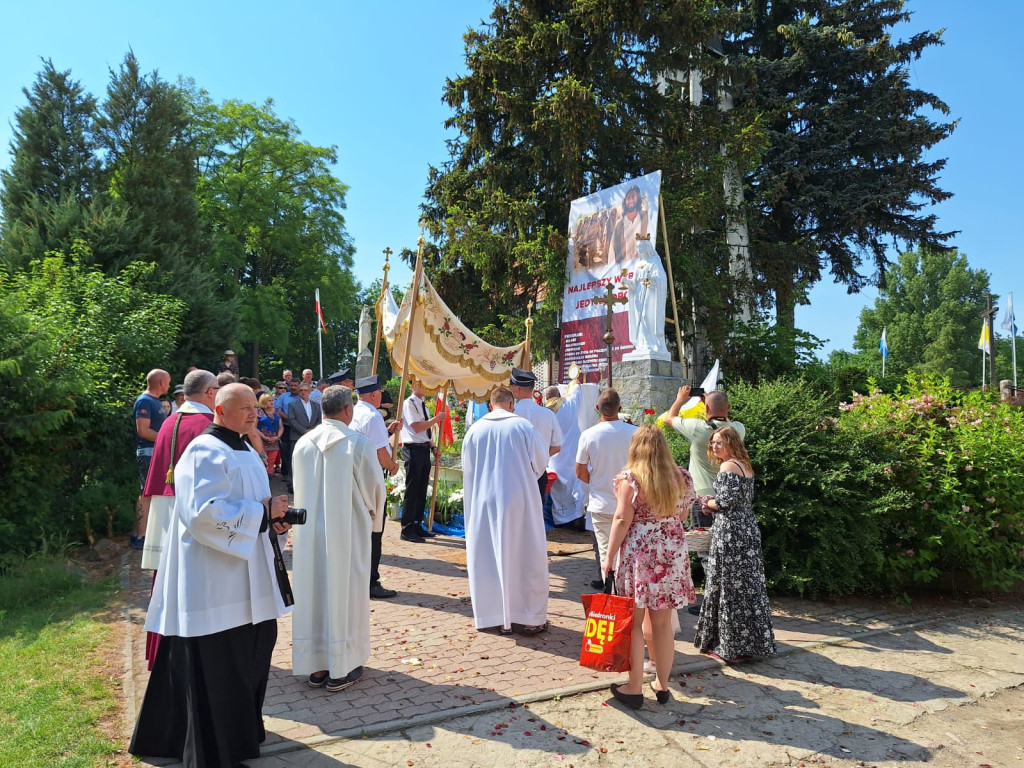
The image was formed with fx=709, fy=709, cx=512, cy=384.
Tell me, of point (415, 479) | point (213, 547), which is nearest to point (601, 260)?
point (415, 479)

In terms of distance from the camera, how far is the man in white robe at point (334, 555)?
442cm

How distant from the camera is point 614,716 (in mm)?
4113

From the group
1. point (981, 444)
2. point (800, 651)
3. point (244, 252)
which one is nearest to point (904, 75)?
point (981, 444)

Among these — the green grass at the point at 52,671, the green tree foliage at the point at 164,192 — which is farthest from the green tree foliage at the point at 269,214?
the green grass at the point at 52,671

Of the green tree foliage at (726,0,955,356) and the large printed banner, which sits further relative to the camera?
the green tree foliage at (726,0,955,356)

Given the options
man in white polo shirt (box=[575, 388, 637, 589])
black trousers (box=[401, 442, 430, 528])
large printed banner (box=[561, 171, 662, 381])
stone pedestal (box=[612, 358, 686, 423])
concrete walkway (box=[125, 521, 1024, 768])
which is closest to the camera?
concrete walkway (box=[125, 521, 1024, 768])

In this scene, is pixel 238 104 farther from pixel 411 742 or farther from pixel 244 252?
pixel 411 742

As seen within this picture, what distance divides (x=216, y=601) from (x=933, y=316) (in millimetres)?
52519

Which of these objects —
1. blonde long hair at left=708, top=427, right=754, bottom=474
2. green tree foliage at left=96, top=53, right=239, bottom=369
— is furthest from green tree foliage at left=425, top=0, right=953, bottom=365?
blonde long hair at left=708, top=427, right=754, bottom=474

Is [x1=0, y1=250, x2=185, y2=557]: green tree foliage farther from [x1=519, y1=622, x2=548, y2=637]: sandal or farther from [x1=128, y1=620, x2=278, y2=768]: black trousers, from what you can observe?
[x1=519, y1=622, x2=548, y2=637]: sandal

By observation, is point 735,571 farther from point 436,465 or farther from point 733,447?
point 436,465

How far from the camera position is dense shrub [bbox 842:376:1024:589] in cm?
645

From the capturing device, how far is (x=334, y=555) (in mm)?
4453

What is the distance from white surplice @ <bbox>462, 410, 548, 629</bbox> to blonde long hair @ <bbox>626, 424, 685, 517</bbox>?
153 centimetres
